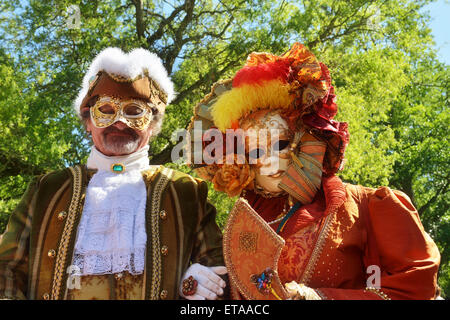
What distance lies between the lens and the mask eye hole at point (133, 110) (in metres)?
2.92

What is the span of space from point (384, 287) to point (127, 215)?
4.45 ft

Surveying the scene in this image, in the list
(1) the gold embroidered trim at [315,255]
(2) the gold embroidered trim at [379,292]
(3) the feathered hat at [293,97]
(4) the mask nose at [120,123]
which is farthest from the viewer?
(4) the mask nose at [120,123]

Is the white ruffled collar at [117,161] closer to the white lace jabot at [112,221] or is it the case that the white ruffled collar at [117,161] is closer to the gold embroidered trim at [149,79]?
the white lace jabot at [112,221]

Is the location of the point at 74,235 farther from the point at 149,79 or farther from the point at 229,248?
the point at 149,79

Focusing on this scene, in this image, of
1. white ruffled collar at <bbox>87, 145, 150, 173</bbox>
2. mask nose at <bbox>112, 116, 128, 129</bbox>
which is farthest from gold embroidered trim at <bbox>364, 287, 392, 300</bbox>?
mask nose at <bbox>112, 116, 128, 129</bbox>

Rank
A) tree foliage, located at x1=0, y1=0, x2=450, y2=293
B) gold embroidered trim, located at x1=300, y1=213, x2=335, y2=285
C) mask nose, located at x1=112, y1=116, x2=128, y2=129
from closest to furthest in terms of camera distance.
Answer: gold embroidered trim, located at x1=300, y1=213, x2=335, y2=285 → mask nose, located at x1=112, y1=116, x2=128, y2=129 → tree foliage, located at x1=0, y1=0, x2=450, y2=293

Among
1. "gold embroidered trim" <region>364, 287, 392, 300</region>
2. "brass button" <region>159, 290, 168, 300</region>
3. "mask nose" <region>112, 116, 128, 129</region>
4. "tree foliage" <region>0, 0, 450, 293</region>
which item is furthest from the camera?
"tree foliage" <region>0, 0, 450, 293</region>

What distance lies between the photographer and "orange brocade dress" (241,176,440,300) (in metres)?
2.26

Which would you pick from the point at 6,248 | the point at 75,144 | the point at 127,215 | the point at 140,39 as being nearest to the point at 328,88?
the point at 127,215

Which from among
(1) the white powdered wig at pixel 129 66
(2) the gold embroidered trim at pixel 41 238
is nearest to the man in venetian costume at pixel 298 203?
(1) the white powdered wig at pixel 129 66

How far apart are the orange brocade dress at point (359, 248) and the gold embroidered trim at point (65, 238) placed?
36.7 inches

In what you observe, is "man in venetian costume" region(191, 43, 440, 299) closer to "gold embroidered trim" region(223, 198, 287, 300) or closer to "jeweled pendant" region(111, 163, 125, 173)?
"gold embroidered trim" region(223, 198, 287, 300)

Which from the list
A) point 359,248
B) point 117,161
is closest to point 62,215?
point 117,161
